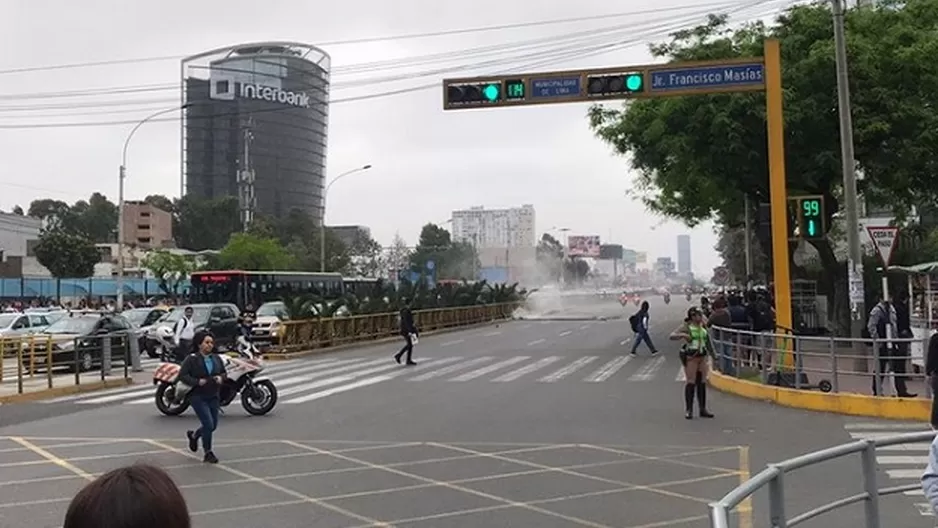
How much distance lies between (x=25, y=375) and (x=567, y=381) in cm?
1297

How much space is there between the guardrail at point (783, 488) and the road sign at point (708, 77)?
13332mm

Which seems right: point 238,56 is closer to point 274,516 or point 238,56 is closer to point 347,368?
point 347,368

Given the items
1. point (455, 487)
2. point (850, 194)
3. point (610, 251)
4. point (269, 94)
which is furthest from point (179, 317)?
point (610, 251)

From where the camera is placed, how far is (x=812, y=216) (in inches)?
689

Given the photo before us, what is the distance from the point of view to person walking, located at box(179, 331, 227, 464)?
11156 mm

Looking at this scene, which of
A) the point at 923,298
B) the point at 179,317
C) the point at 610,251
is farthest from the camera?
the point at 610,251

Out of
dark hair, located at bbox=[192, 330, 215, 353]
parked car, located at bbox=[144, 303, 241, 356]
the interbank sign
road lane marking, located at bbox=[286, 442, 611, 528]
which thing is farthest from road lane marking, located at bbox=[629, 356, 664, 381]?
the interbank sign

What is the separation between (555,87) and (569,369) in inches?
310

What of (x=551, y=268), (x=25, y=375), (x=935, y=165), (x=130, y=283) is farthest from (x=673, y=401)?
(x=551, y=268)

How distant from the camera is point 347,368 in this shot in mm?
24938

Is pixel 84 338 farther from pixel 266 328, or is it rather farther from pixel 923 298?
pixel 923 298

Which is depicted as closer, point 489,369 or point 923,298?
point 489,369

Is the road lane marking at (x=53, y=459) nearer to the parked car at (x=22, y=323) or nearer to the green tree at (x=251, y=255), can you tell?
the parked car at (x=22, y=323)

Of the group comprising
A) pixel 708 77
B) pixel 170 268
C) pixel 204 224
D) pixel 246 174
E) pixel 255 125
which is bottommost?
pixel 170 268
